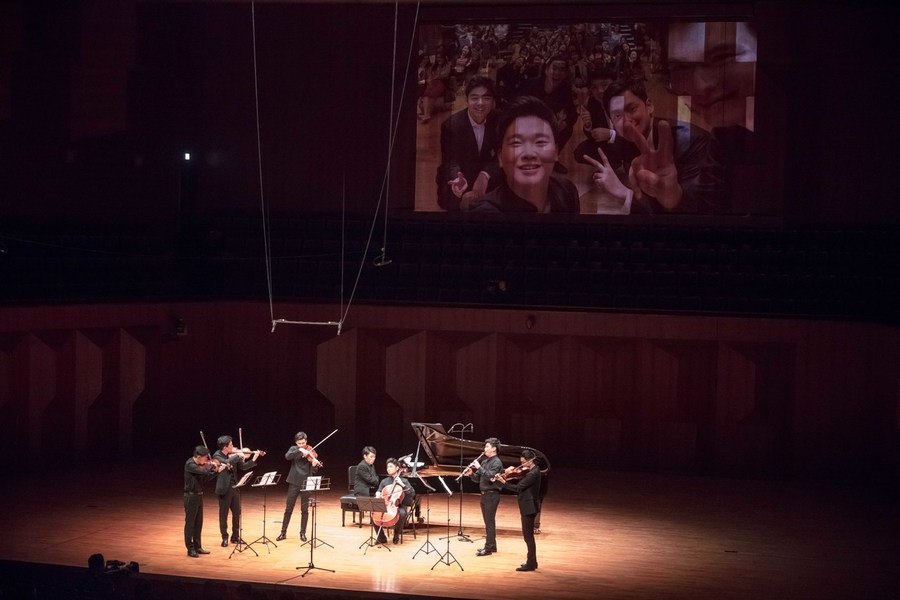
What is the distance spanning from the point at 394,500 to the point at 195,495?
1.94 m

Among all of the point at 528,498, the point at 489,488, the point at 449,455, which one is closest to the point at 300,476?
the point at 449,455

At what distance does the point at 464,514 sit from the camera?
13727 millimetres

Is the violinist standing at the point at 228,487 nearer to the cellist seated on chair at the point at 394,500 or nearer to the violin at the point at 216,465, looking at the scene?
the violin at the point at 216,465

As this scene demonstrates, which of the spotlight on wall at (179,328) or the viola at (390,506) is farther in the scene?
the spotlight on wall at (179,328)

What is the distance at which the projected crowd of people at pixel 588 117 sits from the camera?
1692 centimetres

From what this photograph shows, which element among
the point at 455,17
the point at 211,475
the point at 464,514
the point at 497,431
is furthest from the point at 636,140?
the point at 211,475

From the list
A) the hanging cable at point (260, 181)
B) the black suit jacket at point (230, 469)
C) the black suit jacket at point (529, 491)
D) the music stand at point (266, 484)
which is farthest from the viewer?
the hanging cable at point (260, 181)

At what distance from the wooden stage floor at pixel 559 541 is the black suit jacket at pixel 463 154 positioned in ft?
15.7

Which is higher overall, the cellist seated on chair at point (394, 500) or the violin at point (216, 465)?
the violin at point (216, 465)

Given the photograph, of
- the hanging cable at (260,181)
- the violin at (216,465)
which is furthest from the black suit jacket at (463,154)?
the violin at (216,465)

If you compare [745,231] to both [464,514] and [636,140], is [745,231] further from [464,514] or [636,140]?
[464,514]

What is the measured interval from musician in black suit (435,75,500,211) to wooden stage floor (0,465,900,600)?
473 cm

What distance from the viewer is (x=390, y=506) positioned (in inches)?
456

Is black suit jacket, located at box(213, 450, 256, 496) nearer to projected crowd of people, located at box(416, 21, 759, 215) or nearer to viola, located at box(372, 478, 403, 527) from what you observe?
viola, located at box(372, 478, 403, 527)
